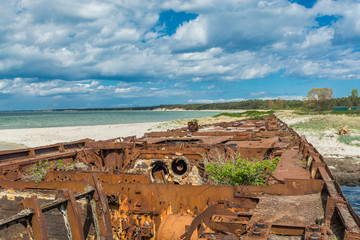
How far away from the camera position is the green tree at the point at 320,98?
8425 centimetres

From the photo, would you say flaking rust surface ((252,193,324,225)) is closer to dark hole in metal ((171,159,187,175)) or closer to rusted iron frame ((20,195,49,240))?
rusted iron frame ((20,195,49,240))

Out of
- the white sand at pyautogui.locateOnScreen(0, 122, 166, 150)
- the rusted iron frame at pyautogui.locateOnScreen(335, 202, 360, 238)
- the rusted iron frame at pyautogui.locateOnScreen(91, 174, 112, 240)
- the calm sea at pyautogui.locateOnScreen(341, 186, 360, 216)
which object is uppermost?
the rusted iron frame at pyautogui.locateOnScreen(335, 202, 360, 238)

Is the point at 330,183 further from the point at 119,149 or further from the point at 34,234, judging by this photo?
the point at 119,149

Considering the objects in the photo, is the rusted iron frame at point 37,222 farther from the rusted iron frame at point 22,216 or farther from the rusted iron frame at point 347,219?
the rusted iron frame at point 347,219

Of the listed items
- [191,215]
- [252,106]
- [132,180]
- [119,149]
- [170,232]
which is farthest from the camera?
[252,106]

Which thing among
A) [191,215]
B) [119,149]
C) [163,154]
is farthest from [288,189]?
[119,149]

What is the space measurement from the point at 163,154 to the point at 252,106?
188m

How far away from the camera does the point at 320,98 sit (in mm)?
85250

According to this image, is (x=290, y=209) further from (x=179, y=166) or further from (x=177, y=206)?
(x=179, y=166)

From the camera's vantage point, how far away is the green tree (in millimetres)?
84250

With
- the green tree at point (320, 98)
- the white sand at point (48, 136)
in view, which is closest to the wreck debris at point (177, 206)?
the white sand at point (48, 136)

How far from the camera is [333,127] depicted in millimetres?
36438

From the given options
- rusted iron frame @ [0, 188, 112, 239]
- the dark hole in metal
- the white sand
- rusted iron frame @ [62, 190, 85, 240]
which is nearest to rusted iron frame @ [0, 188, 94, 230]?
rusted iron frame @ [0, 188, 112, 239]

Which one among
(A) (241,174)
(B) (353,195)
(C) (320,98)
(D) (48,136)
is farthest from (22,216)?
(C) (320,98)
